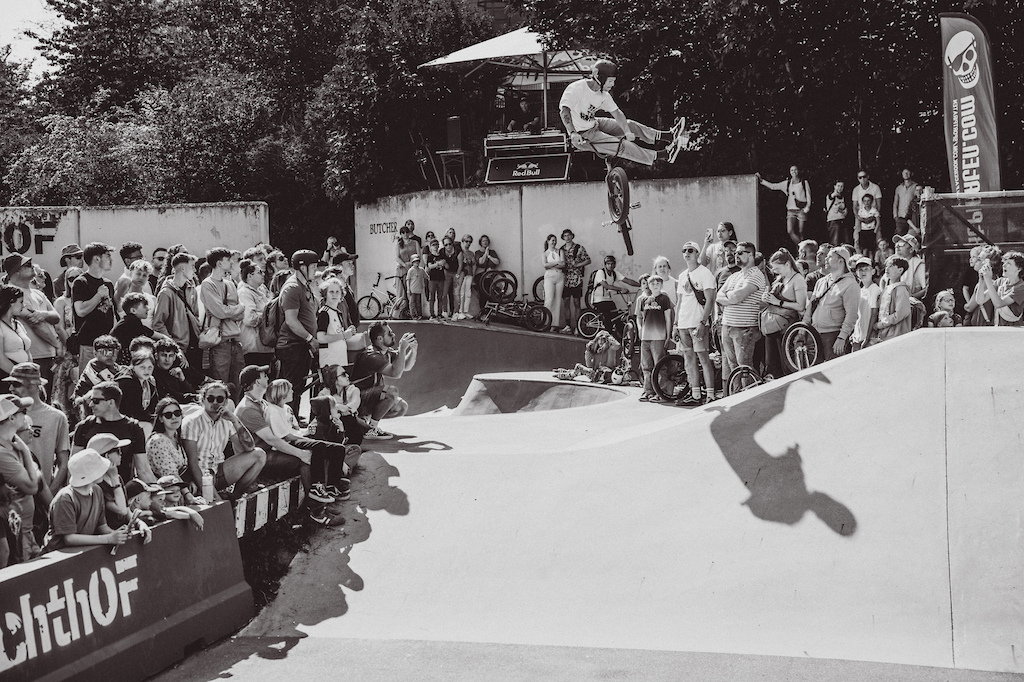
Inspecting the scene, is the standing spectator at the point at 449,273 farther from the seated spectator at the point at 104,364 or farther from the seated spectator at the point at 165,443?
the seated spectator at the point at 165,443

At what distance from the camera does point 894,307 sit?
10.3 m

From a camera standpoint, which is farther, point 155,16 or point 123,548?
point 155,16

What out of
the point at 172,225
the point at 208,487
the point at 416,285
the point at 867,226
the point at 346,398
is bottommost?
the point at 208,487

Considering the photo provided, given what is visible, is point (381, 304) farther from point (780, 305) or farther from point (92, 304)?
point (92, 304)

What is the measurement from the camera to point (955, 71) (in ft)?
45.1

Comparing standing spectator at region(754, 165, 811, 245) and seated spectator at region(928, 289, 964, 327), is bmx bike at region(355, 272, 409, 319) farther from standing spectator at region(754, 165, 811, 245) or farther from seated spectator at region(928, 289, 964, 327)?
seated spectator at region(928, 289, 964, 327)

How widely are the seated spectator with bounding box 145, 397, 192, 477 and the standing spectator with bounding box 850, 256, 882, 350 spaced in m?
6.56

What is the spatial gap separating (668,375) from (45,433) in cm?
738

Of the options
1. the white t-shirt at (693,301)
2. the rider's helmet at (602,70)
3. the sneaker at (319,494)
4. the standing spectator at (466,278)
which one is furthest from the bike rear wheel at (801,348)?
the standing spectator at (466,278)

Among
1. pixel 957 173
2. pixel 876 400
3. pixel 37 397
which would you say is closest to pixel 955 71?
pixel 957 173

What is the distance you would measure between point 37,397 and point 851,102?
15249mm

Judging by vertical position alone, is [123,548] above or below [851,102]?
below

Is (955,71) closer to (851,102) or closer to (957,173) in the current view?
(957,173)

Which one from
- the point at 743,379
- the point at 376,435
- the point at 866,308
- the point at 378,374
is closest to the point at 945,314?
the point at 866,308
